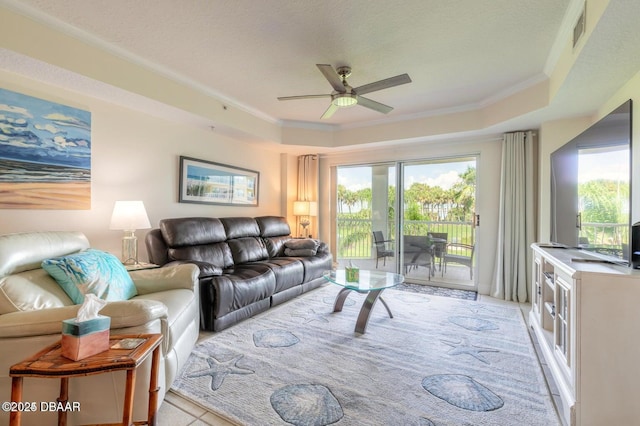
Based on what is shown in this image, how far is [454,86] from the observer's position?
330cm

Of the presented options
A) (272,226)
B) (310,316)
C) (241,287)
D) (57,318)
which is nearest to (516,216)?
(310,316)

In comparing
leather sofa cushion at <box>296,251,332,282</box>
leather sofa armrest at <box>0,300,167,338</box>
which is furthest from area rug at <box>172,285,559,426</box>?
leather sofa cushion at <box>296,251,332,282</box>

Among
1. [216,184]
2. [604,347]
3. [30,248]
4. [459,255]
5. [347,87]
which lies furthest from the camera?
[459,255]

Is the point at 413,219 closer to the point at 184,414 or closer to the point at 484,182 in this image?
the point at 484,182

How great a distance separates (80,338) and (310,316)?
2.21 metres

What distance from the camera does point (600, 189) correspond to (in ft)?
6.49

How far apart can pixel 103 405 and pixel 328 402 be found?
115 centimetres

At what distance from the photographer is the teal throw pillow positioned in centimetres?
178

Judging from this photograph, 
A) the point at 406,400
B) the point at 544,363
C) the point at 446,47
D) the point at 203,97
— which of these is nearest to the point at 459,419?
the point at 406,400

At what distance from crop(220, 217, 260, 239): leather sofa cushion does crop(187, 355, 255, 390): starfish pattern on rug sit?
6.31ft

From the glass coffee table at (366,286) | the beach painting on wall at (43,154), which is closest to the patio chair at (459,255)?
the glass coffee table at (366,286)

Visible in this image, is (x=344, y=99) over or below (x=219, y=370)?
over

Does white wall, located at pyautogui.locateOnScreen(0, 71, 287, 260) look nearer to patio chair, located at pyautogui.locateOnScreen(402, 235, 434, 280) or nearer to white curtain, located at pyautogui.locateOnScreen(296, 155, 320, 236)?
white curtain, located at pyautogui.locateOnScreen(296, 155, 320, 236)

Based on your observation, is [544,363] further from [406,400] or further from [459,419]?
[406,400]
